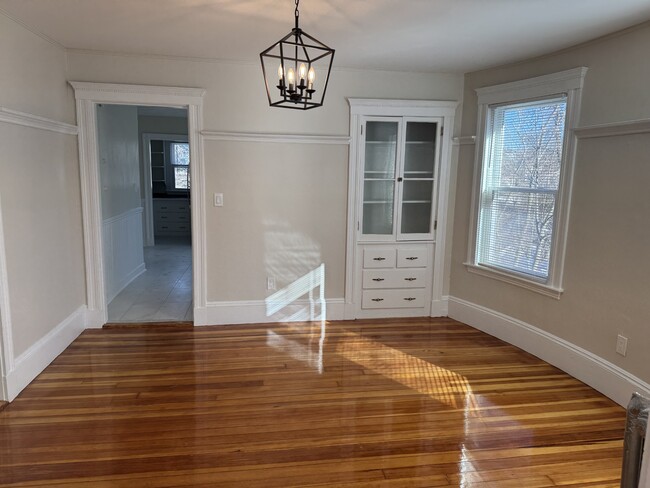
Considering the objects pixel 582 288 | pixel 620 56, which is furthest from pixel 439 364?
pixel 620 56

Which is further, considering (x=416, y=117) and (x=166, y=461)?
(x=416, y=117)

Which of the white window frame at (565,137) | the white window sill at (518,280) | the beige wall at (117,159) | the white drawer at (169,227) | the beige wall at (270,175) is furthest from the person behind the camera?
the white drawer at (169,227)

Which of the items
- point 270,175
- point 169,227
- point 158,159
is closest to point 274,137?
point 270,175

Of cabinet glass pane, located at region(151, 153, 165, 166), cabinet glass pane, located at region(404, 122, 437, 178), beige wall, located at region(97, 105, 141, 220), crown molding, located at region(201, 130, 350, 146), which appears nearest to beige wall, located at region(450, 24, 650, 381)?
cabinet glass pane, located at region(404, 122, 437, 178)

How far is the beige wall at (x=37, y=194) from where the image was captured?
296 cm

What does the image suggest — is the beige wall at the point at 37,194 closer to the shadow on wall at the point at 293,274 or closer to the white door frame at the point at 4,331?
the white door frame at the point at 4,331

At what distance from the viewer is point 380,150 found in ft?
15.0

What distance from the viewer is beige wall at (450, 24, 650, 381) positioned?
2.95m

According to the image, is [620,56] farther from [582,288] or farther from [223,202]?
[223,202]

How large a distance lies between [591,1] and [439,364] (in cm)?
266

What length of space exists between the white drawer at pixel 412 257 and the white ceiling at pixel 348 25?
1829 mm

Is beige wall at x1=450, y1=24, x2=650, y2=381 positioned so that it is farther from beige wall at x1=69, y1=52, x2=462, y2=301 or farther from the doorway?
the doorway

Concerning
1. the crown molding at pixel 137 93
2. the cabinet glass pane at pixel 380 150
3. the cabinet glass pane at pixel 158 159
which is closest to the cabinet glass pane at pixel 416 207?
the cabinet glass pane at pixel 380 150

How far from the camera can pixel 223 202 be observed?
14.1 feet
